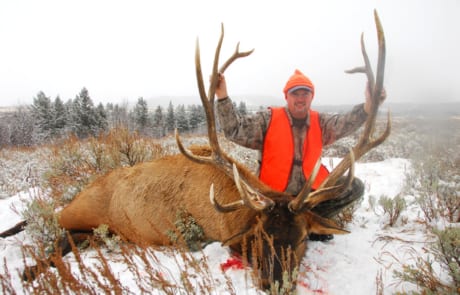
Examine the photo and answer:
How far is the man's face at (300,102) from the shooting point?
332 centimetres

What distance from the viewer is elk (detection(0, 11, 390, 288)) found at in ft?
7.80

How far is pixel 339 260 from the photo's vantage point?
2.88 metres

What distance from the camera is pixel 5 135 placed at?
3141cm

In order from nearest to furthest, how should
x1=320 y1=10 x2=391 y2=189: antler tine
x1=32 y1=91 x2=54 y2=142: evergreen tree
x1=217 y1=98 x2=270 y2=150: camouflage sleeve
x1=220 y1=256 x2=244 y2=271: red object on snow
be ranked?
x1=320 y1=10 x2=391 y2=189: antler tine
x1=220 y1=256 x2=244 y2=271: red object on snow
x1=217 y1=98 x2=270 y2=150: camouflage sleeve
x1=32 y1=91 x2=54 y2=142: evergreen tree

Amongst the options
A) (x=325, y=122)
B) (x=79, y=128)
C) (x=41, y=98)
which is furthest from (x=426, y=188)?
(x=41, y=98)

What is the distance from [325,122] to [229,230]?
72.7 inches

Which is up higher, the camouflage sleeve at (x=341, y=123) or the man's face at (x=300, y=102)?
the man's face at (x=300, y=102)

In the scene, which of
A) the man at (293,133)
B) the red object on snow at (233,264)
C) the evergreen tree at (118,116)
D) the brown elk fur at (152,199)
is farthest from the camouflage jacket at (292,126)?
the evergreen tree at (118,116)

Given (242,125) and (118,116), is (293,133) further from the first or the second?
(118,116)

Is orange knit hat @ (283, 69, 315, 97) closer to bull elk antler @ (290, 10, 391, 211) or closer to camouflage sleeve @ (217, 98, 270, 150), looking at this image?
camouflage sleeve @ (217, 98, 270, 150)

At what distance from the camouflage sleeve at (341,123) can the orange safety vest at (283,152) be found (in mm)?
150

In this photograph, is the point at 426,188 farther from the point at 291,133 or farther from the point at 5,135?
the point at 5,135

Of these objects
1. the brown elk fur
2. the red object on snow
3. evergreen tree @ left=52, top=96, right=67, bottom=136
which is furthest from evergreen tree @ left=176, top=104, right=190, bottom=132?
the red object on snow

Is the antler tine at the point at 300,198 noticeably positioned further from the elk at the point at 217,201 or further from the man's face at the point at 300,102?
the man's face at the point at 300,102
